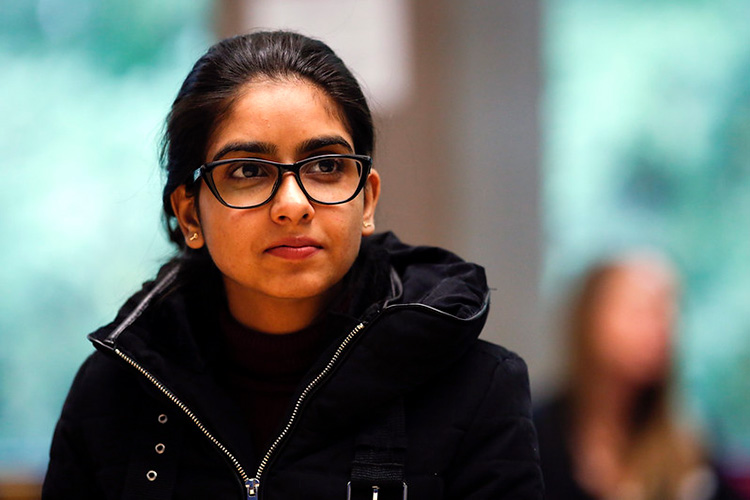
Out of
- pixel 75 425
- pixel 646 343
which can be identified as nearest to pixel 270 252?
pixel 75 425

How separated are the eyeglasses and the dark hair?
0.08 meters

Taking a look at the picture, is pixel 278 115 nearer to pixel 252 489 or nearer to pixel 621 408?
pixel 252 489

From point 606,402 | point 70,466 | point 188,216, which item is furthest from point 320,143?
point 606,402

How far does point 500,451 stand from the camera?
1.50 metres

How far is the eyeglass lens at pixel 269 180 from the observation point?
59.8 inches

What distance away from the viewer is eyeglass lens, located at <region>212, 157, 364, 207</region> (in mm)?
1520

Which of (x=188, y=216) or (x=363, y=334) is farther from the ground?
(x=188, y=216)

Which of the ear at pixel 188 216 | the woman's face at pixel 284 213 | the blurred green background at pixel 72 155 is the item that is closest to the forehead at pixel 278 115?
the woman's face at pixel 284 213

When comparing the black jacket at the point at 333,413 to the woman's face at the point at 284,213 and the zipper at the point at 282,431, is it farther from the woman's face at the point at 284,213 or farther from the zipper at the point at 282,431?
the woman's face at the point at 284,213

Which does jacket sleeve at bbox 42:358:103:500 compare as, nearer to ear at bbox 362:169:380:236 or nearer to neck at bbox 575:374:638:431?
ear at bbox 362:169:380:236

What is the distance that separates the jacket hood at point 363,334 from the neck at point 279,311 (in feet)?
0.23

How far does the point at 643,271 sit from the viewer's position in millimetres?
3236

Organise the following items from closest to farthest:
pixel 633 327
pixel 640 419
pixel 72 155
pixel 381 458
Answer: pixel 381 458 < pixel 640 419 < pixel 633 327 < pixel 72 155

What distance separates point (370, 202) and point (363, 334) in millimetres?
304
